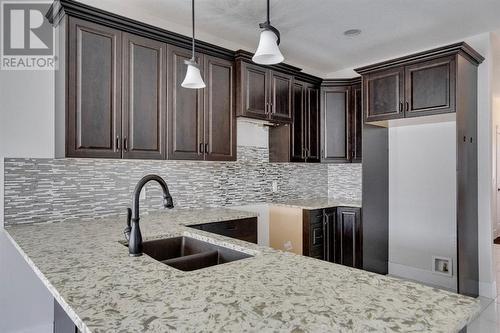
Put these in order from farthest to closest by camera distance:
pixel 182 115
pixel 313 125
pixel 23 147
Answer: pixel 313 125 → pixel 182 115 → pixel 23 147

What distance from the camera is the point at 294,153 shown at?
3.84 meters

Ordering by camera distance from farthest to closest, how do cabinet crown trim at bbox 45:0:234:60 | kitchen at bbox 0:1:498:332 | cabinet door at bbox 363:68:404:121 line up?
cabinet door at bbox 363:68:404:121 < cabinet crown trim at bbox 45:0:234:60 < kitchen at bbox 0:1:498:332

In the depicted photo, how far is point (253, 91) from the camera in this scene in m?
3.32

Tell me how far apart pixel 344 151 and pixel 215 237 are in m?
2.68

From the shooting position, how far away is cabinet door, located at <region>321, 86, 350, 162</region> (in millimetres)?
4090

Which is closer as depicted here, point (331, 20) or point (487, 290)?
point (331, 20)

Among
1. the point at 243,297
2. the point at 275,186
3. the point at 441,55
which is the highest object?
the point at 441,55

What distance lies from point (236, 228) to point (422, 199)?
2256 millimetres

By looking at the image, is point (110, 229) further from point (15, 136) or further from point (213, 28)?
point (213, 28)

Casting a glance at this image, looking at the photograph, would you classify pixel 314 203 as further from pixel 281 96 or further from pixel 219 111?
pixel 219 111

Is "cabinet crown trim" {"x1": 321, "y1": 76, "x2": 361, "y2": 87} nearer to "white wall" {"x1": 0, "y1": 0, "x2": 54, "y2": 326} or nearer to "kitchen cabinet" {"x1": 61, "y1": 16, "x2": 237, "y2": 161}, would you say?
"kitchen cabinet" {"x1": 61, "y1": 16, "x2": 237, "y2": 161}

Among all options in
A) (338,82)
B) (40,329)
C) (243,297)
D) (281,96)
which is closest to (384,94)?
(338,82)

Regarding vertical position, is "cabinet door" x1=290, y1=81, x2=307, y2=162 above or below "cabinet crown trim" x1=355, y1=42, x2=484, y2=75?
below

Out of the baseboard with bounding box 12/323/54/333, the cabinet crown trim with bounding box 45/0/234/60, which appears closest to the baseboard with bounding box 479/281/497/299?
the cabinet crown trim with bounding box 45/0/234/60
